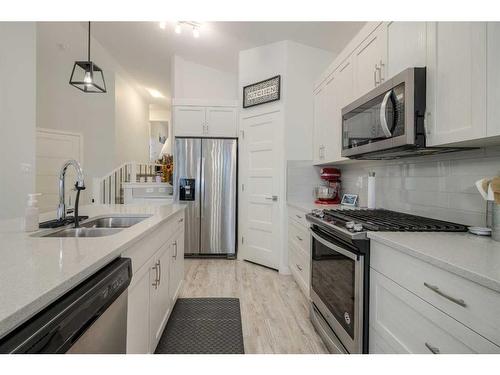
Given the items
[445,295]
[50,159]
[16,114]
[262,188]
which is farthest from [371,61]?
[50,159]

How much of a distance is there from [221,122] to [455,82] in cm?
331

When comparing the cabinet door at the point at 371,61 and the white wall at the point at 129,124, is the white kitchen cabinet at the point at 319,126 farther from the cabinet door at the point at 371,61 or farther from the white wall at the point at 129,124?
the white wall at the point at 129,124

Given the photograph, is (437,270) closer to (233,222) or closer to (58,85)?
(233,222)

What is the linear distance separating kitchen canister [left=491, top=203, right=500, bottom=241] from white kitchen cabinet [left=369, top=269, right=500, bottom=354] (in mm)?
479

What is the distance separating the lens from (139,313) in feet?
4.25

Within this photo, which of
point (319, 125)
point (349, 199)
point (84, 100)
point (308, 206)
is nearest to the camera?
point (308, 206)

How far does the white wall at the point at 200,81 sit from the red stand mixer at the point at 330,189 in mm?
3074

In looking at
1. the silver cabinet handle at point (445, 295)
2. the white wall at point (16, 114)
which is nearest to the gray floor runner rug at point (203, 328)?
the silver cabinet handle at point (445, 295)

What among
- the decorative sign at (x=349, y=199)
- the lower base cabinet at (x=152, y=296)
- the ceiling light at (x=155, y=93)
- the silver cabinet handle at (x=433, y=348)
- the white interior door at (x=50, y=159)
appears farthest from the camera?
the ceiling light at (x=155, y=93)

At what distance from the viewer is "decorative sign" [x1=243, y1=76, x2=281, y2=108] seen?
343 cm

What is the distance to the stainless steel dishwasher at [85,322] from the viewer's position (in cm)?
55

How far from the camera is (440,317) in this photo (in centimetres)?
91

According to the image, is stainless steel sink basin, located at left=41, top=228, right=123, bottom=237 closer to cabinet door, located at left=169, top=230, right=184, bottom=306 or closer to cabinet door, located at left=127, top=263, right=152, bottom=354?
cabinet door, located at left=127, top=263, right=152, bottom=354

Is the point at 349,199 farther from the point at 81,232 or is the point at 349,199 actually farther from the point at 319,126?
the point at 81,232
